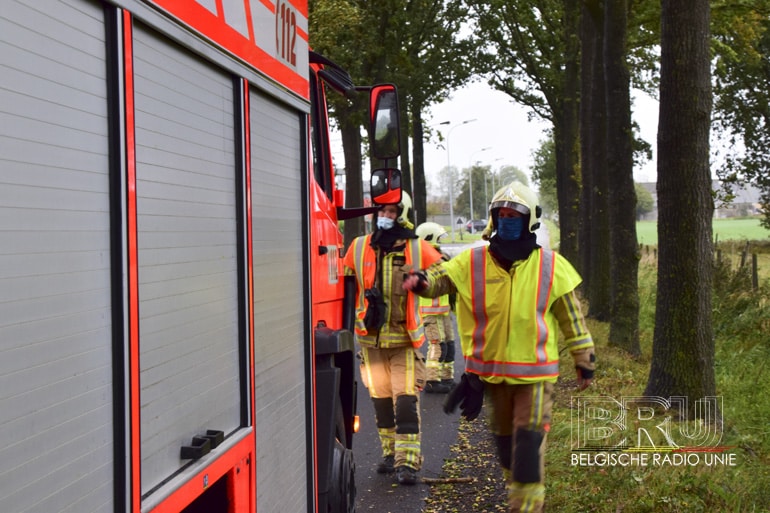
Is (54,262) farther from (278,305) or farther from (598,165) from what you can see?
(598,165)

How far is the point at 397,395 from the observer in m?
6.96

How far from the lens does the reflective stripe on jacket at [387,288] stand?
6.99 m

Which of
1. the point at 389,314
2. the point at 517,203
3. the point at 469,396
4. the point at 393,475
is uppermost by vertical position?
the point at 517,203

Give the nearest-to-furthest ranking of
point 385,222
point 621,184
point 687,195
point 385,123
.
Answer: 1. point 385,123
2. point 385,222
3. point 687,195
4. point 621,184

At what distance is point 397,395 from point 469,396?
5.77 ft

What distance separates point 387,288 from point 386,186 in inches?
79.6

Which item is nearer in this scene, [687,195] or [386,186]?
[386,186]

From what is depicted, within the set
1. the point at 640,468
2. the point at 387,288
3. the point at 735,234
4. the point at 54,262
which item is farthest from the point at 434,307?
the point at 735,234

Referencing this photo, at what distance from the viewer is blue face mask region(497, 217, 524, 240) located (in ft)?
16.6

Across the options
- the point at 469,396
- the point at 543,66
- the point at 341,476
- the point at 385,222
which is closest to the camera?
A: the point at 341,476

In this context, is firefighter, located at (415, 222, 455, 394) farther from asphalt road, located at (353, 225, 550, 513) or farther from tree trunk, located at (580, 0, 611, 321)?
tree trunk, located at (580, 0, 611, 321)

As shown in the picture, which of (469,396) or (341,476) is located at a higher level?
(469,396)

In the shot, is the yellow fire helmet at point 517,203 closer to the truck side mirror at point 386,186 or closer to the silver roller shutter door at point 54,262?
the truck side mirror at point 386,186

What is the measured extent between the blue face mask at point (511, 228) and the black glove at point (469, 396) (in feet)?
2.70
